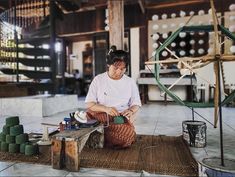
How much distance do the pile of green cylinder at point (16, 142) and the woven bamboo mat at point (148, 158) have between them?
0.47m

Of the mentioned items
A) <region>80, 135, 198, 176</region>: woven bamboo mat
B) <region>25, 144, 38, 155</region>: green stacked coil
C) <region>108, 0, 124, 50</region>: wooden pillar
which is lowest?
<region>80, 135, 198, 176</region>: woven bamboo mat

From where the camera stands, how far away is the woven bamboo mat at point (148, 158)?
71.9 inches

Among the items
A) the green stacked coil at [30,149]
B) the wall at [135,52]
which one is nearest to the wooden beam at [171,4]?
the wall at [135,52]

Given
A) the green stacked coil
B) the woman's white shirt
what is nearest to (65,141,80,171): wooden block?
the green stacked coil

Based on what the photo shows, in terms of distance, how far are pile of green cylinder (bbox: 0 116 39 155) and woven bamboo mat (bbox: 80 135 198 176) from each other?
47 cm

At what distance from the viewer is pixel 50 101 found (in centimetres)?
469

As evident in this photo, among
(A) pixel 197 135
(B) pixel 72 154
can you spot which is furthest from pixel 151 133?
(B) pixel 72 154

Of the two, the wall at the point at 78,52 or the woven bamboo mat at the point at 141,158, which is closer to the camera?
the woven bamboo mat at the point at 141,158

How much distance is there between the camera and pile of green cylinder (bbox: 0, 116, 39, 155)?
2.15m

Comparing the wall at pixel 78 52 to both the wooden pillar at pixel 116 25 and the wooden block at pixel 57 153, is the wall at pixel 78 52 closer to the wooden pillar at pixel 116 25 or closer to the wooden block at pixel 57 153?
the wooden pillar at pixel 116 25

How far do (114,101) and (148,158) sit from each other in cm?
65

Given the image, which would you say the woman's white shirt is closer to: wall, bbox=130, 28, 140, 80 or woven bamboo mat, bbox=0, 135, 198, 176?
woven bamboo mat, bbox=0, 135, 198, 176

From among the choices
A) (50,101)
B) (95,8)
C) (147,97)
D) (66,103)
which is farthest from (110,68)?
(95,8)

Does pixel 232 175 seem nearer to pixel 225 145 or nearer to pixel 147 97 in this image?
pixel 225 145
